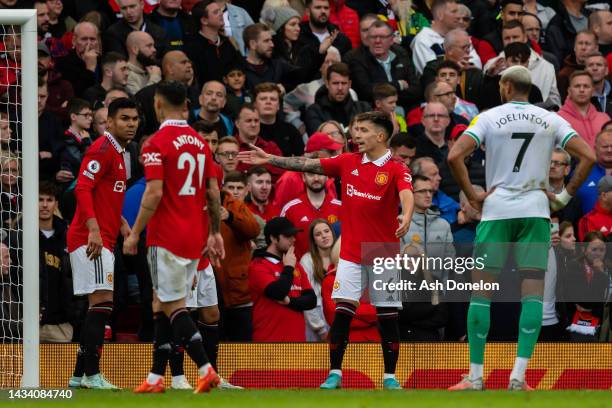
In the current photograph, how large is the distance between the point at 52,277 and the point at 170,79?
3.38 m

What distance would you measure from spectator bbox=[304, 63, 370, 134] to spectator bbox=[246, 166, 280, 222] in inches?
75.3

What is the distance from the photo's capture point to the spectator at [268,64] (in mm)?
17547

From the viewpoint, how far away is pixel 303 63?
58.5 ft

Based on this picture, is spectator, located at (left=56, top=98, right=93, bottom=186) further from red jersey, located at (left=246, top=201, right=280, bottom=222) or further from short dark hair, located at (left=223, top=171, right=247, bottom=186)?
red jersey, located at (left=246, top=201, right=280, bottom=222)

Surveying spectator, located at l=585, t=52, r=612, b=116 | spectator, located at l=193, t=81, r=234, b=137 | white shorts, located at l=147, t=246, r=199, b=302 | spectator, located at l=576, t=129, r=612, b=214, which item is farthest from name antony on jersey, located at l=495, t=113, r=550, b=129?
spectator, located at l=585, t=52, r=612, b=116

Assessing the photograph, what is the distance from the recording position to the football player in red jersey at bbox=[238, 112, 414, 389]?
12.2 meters

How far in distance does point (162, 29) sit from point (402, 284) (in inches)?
206

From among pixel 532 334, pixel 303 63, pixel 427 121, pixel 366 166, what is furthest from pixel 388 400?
pixel 303 63

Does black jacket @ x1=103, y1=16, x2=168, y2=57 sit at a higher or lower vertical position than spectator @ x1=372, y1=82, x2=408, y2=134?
higher

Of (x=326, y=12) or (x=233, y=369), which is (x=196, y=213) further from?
(x=326, y=12)

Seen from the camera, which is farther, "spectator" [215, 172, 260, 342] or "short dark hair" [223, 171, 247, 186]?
"short dark hair" [223, 171, 247, 186]

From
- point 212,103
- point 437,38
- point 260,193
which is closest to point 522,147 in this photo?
point 260,193

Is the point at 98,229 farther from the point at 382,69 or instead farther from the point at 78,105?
the point at 382,69

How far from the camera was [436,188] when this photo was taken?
1570cm
